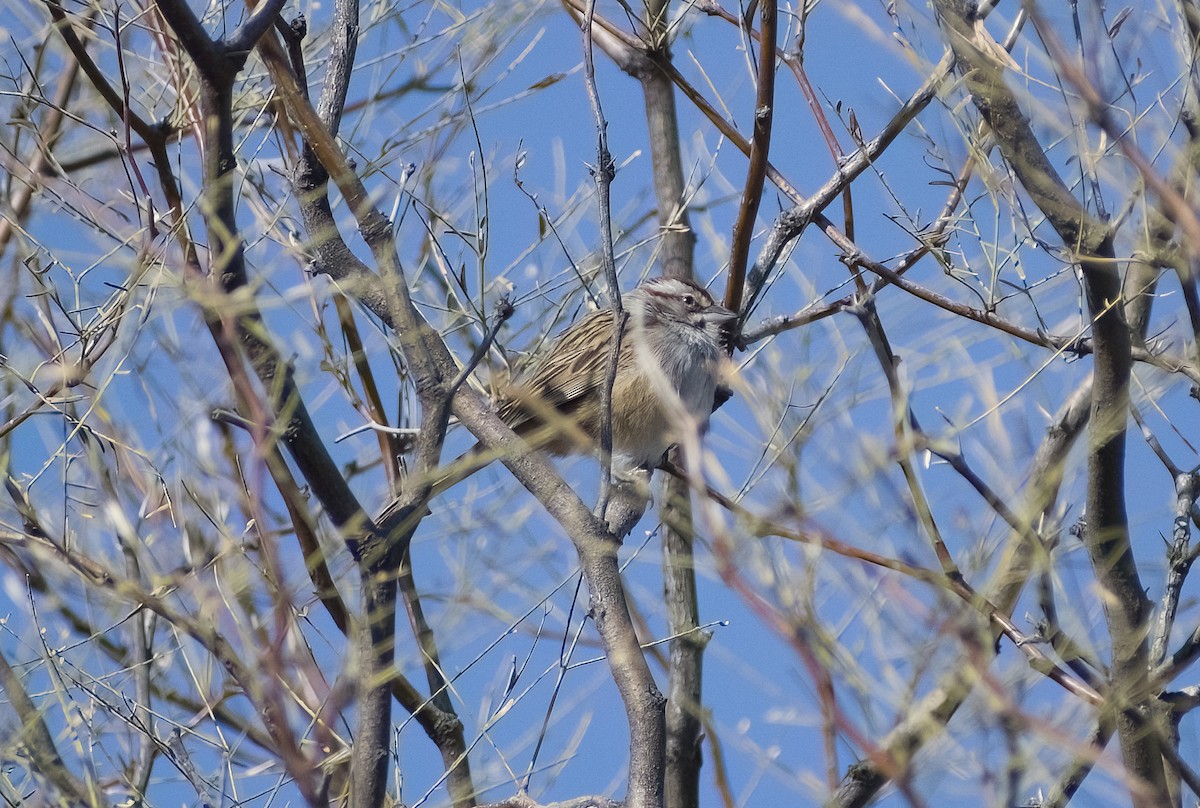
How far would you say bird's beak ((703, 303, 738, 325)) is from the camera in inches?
210

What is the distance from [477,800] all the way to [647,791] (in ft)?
5.06

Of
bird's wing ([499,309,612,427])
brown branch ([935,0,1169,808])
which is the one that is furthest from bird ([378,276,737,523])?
brown branch ([935,0,1169,808])

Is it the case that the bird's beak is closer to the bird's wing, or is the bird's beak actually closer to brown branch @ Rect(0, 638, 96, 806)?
the bird's wing

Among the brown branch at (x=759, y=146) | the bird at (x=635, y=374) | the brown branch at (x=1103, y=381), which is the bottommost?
the brown branch at (x=1103, y=381)

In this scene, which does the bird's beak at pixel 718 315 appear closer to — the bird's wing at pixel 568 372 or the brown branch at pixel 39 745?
the bird's wing at pixel 568 372

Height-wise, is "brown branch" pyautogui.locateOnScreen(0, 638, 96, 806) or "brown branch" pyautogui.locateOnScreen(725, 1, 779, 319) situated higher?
"brown branch" pyautogui.locateOnScreen(725, 1, 779, 319)

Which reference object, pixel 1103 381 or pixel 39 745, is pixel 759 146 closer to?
pixel 1103 381

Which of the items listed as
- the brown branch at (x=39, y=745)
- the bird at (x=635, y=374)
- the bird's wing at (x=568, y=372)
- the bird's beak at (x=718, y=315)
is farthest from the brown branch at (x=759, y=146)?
the brown branch at (x=39, y=745)

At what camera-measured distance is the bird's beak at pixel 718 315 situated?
534 centimetres

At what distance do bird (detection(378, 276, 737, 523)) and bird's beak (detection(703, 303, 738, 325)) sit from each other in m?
0.01

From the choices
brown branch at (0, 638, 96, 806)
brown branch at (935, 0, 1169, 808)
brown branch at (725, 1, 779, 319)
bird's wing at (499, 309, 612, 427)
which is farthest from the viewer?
bird's wing at (499, 309, 612, 427)

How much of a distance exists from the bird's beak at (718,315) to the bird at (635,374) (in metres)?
0.01

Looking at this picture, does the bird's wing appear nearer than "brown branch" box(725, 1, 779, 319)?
No

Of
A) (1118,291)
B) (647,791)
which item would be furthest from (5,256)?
(1118,291)
